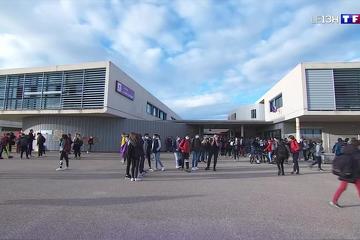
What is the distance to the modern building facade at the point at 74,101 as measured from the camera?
30.0m

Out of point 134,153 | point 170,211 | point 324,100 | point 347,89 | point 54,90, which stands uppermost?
point 347,89

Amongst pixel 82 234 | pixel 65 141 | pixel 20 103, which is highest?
pixel 20 103

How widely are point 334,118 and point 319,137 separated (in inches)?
117

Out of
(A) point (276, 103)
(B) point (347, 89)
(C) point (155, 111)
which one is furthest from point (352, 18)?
(C) point (155, 111)

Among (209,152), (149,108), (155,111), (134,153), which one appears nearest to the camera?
(134,153)

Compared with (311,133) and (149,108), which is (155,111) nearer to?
(149,108)

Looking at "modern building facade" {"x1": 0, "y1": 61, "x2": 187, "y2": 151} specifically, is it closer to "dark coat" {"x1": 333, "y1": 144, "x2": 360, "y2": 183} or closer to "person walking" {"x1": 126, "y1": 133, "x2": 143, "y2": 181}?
"person walking" {"x1": 126, "y1": 133, "x2": 143, "y2": 181}

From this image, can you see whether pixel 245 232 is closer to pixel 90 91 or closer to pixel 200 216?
pixel 200 216

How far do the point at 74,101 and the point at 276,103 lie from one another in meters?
25.1

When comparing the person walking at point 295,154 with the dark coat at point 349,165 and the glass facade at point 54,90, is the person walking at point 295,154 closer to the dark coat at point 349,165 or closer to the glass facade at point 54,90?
the dark coat at point 349,165

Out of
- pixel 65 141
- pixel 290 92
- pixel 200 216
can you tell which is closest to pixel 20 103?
pixel 65 141

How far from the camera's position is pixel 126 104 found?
34156mm

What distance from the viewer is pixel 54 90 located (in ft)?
102

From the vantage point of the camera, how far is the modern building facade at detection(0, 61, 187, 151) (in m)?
30.0
